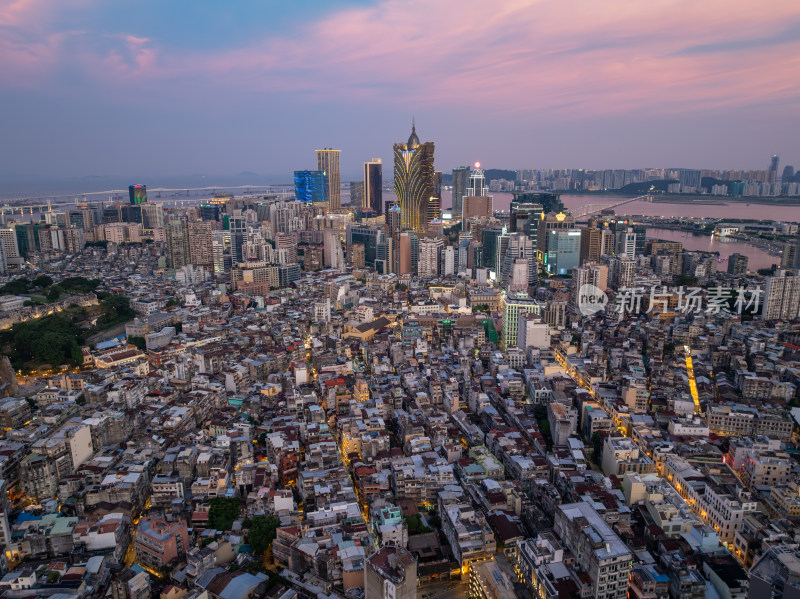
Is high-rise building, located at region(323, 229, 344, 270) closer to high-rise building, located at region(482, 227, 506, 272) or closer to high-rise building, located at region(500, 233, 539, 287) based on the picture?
high-rise building, located at region(482, 227, 506, 272)

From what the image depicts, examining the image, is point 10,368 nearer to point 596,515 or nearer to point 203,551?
point 203,551

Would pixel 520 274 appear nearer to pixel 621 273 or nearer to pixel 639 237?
pixel 621 273

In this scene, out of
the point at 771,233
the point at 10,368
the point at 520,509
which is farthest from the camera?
the point at 771,233

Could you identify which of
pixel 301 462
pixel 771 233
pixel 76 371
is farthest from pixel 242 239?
pixel 771 233

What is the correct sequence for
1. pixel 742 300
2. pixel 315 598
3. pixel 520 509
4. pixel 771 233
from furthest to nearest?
pixel 771 233, pixel 742 300, pixel 520 509, pixel 315 598

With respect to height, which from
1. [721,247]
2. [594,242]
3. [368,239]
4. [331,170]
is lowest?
[721,247]

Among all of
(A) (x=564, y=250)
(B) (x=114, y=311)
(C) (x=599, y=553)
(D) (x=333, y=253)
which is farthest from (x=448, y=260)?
(C) (x=599, y=553)
